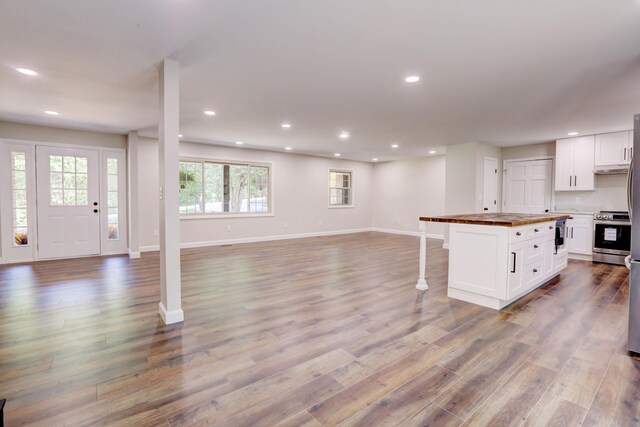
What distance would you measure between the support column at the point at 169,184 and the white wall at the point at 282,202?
439cm

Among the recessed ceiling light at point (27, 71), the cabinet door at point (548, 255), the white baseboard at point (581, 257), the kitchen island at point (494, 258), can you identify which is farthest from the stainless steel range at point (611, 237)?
the recessed ceiling light at point (27, 71)

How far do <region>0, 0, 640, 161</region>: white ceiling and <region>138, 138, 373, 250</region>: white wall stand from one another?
200 centimetres

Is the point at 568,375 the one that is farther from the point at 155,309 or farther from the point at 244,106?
the point at 244,106

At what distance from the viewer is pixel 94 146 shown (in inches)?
246

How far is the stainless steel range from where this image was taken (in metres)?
5.51

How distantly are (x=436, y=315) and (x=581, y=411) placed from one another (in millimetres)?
1459

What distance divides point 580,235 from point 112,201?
916 cm

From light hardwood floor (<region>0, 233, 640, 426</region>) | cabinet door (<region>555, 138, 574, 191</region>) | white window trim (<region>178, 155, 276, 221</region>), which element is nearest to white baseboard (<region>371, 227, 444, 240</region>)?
cabinet door (<region>555, 138, 574, 191</region>)

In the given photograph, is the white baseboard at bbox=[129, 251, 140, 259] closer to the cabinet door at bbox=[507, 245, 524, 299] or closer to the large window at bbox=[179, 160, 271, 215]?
the large window at bbox=[179, 160, 271, 215]

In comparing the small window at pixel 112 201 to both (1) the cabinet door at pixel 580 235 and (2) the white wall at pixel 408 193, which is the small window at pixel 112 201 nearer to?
(2) the white wall at pixel 408 193

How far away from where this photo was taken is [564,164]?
6.41 m

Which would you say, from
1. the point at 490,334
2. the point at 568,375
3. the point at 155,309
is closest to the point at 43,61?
the point at 155,309

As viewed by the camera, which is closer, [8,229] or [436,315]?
[436,315]

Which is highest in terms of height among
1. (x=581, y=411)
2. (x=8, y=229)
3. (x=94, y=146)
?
(x=94, y=146)
